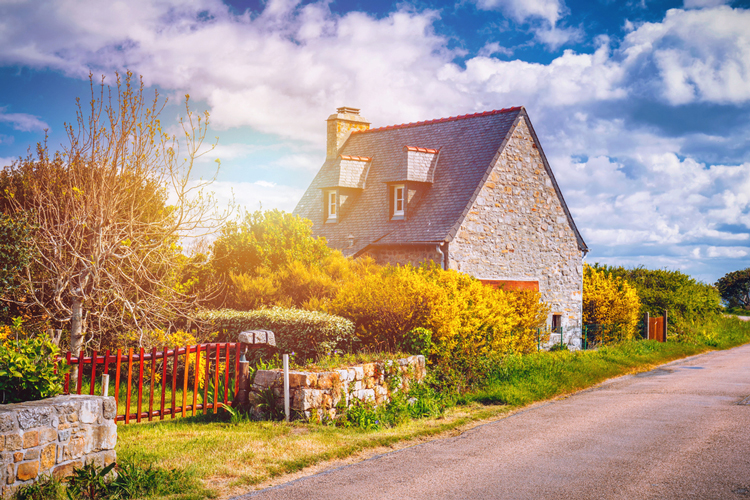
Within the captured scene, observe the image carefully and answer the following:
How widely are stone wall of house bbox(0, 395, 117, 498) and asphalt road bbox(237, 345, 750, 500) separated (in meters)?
1.80

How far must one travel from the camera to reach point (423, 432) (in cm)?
956

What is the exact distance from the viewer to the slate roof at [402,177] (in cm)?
2019

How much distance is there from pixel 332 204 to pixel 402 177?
→ 399 cm

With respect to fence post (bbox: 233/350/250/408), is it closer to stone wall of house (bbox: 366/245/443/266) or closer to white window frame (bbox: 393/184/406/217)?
stone wall of house (bbox: 366/245/443/266)

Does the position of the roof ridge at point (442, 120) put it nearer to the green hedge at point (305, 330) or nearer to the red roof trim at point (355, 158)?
A: the red roof trim at point (355, 158)

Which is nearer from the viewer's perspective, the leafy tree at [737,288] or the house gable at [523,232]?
the house gable at [523,232]

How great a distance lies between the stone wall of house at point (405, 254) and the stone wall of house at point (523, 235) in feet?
2.02

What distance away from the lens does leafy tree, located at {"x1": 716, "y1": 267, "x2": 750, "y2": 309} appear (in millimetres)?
52125

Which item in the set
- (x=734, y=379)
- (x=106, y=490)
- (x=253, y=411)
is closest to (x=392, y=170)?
(x=734, y=379)

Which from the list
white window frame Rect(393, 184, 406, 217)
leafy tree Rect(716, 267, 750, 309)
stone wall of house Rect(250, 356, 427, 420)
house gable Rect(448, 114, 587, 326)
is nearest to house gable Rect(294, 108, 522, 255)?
white window frame Rect(393, 184, 406, 217)

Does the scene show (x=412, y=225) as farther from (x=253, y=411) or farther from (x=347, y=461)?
(x=347, y=461)

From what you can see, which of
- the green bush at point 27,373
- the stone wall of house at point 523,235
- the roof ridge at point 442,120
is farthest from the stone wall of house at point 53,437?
the roof ridge at point 442,120

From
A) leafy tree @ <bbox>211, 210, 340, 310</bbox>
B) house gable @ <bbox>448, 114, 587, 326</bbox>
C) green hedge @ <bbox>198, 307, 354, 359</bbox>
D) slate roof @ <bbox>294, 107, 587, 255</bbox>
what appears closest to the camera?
green hedge @ <bbox>198, 307, 354, 359</bbox>

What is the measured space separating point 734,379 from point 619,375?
2.85 m
